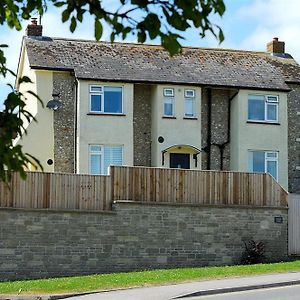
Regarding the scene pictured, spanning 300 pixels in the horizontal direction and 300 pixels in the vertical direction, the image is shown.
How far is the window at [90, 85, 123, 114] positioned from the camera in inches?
1398

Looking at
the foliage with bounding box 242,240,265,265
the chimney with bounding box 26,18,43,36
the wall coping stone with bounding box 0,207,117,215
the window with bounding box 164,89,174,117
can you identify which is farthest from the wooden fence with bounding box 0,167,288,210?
the chimney with bounding box 26,18,43,36

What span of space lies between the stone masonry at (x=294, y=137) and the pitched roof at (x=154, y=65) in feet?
2.59

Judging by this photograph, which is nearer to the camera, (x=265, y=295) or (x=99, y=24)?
(x=99, y=24)

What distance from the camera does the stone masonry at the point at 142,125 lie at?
1439 inches

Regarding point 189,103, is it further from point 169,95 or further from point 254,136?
point 254,136

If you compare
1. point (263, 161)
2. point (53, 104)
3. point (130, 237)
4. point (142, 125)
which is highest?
point (53, 104)

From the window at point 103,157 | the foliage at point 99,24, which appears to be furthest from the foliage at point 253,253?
the foliage at point 99,24

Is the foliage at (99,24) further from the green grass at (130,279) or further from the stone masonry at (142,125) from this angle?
the stone masonry at (142,125)

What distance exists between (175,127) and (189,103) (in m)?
1.26

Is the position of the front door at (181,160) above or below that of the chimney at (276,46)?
below

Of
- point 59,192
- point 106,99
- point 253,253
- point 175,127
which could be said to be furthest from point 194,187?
point 106,99

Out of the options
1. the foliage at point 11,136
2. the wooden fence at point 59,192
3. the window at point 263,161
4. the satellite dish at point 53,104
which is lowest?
the wooden fence at point 59,192

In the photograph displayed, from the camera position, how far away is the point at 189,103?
36688mm

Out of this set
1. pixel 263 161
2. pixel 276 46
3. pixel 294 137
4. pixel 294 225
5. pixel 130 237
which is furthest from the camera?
pixel 276 46
